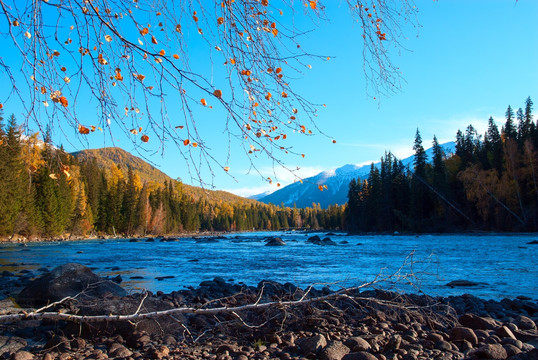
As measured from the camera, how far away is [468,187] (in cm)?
4219

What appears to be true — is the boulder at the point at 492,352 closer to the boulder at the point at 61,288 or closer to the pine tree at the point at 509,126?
the boulder at the point at 61,288

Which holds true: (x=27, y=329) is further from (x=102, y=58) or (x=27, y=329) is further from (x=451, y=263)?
(x=451, y=263)

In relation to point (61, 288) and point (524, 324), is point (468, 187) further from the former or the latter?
point (61, 288)

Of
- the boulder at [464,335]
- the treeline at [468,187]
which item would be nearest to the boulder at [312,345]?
the boulder at [464,335]

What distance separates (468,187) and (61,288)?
147 ft

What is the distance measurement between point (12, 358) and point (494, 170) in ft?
158

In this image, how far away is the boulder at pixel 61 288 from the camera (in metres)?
6.59

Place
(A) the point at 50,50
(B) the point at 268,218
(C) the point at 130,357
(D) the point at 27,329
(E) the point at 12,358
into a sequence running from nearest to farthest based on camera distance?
1. (A) the point at 50,50
2. (E) the point at 12,358
3. (C) the point at 130,357
4. (D) the point at 27,329
5. (B) the point at 268,218

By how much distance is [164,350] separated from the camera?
12.1ft

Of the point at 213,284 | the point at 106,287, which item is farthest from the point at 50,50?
the point at 213,284

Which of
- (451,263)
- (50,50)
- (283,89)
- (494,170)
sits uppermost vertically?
(494,170)

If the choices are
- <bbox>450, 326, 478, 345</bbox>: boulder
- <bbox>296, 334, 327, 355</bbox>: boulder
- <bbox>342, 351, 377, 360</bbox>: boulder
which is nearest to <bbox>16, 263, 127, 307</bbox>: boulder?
<bbox>296, 334, 327, 355</bbox>: boulder

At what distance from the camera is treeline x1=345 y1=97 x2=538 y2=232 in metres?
38.2

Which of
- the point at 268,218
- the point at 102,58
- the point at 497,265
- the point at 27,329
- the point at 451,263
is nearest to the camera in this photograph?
the point at 102,58
